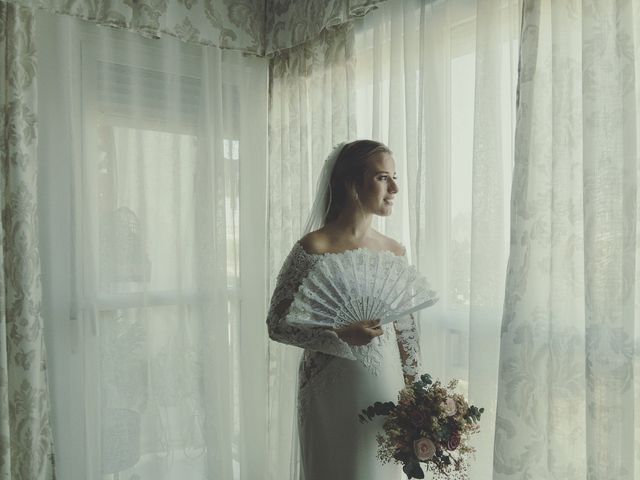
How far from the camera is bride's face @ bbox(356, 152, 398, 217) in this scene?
209 centimetres

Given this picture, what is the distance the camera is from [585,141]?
1802mm

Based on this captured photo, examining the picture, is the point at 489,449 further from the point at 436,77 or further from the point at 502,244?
the point at 436,77

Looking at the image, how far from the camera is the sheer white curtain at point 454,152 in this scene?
2137 mm

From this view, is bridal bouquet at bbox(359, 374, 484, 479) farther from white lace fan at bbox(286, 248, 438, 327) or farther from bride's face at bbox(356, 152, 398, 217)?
bride's face at bbox(356, 152, 398, 217)

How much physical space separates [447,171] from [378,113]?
47 centimetres

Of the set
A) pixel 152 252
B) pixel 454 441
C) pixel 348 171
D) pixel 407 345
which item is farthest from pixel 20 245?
pixel 454 441

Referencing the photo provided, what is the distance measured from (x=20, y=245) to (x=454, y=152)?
72.4 inches

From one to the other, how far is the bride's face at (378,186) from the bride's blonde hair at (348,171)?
2 centimetres

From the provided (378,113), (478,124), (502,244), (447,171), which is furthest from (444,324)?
(378,113)

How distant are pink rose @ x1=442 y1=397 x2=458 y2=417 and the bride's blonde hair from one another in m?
0.77

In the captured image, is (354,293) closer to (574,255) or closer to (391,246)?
(391,246)

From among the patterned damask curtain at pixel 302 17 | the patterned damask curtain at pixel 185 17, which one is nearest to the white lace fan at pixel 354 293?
the patterned damask curtain at pixel 302 17

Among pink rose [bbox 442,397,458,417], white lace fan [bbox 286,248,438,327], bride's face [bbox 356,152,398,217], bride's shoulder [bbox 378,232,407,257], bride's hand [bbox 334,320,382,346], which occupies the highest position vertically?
bride's face [bbox 356,152,398,217]

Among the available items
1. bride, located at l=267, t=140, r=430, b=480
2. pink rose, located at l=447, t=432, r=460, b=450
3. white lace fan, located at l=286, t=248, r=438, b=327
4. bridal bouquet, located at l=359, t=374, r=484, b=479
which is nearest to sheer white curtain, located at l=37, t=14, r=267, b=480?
bride, located at l=267, t=140, r=430, b=480
